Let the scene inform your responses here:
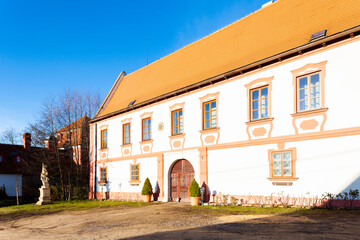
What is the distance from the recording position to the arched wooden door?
64.4 feet

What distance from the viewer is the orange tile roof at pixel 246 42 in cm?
1474

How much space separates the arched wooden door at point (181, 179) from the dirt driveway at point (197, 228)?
18.7ft

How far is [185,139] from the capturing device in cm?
1975

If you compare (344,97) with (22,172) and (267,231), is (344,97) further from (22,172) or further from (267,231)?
(22,172)

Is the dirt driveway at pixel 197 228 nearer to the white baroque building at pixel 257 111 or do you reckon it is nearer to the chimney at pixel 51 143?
the white baroque building at pixel 257 111

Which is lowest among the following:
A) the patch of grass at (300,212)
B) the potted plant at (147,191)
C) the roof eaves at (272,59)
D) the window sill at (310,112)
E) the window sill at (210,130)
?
the potted plant at (147,191)

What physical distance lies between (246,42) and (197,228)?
11.3m

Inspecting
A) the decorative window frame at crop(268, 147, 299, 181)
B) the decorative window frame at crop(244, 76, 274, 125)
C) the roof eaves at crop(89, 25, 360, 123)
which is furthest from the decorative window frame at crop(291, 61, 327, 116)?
the decorative window frame at crop(268, 147, 299, 181)

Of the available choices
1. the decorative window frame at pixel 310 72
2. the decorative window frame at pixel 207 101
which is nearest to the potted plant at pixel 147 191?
the decorative window frame at pixel 207 101

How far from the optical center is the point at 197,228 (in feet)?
33.8

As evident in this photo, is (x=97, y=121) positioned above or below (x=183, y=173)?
above

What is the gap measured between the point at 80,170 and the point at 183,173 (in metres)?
15.7

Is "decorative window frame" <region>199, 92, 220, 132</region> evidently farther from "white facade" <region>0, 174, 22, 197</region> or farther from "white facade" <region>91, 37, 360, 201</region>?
"white facade" <region>0, 174, 22, 197</region>

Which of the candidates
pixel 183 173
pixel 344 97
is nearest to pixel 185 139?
pixel 183 173
